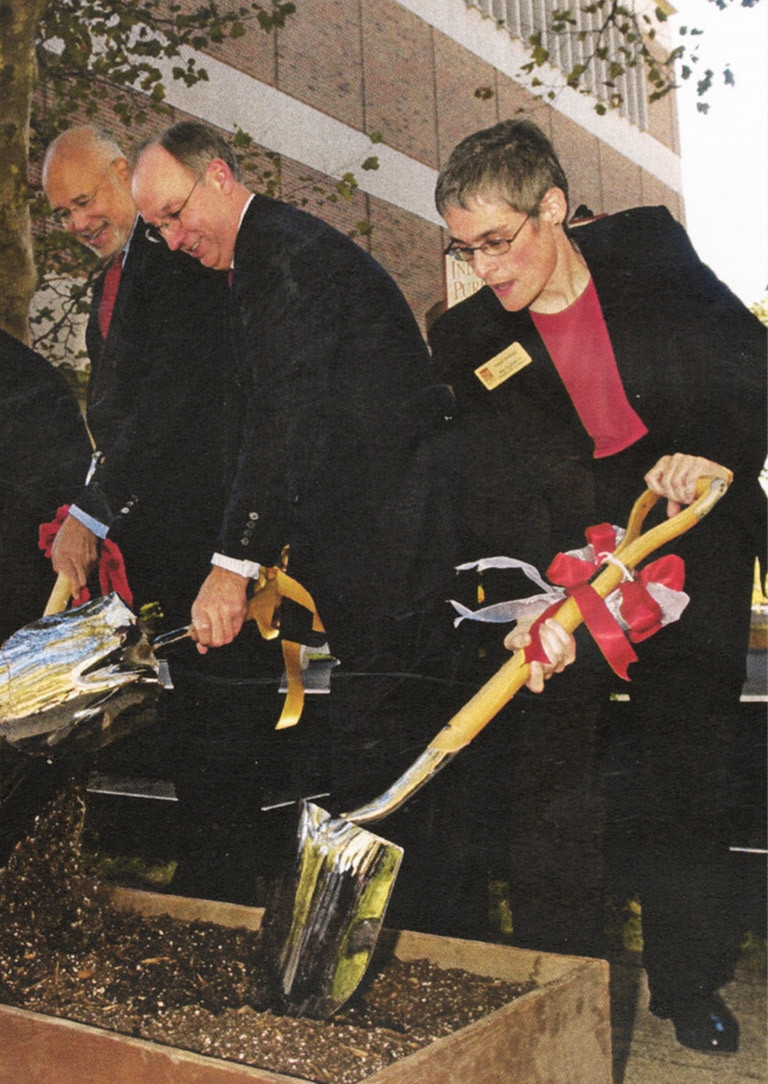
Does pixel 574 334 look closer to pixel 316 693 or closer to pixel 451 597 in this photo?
pixel 451 597

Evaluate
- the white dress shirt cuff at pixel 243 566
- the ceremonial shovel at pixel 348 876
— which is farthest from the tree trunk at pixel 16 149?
the ceremonial shovel at pixel 348 876

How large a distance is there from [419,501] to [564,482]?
0.97 feet

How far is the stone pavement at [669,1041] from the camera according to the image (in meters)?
1.96

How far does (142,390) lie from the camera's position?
2.59m

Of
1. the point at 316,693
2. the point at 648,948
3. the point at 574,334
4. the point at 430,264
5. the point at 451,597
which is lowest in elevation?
the point at 648,948

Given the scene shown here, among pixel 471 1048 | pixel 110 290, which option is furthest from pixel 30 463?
pixel 471 1048

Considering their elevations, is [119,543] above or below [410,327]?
below

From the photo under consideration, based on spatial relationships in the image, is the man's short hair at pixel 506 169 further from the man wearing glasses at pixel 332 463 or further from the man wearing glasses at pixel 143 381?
the man wearing glasses at pixel 143 381

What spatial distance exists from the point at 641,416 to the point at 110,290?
47.7 inches

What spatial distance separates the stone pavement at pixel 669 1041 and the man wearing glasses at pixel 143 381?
1133mm

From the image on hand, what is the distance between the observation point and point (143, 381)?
259 cm

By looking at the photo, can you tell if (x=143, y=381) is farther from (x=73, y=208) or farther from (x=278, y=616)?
(x=278, y=616)

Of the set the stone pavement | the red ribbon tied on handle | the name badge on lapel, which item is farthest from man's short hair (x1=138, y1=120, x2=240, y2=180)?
the stone pavement

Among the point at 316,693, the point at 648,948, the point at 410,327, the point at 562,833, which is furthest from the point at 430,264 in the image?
the point at 648,948
